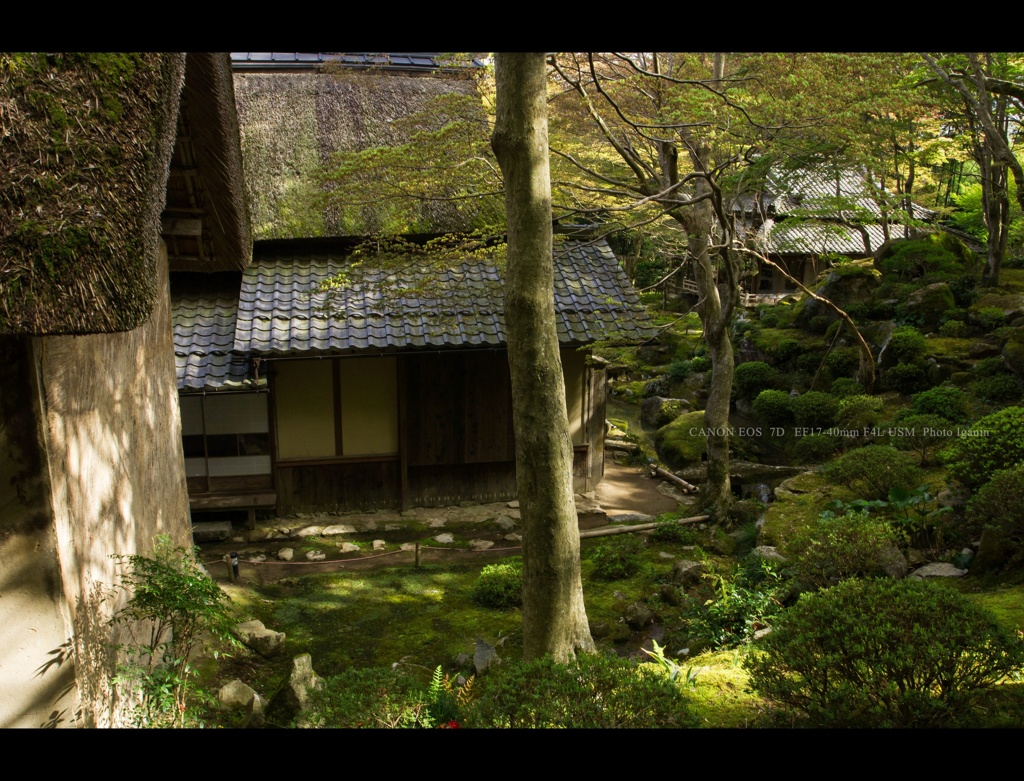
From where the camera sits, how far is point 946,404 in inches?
407

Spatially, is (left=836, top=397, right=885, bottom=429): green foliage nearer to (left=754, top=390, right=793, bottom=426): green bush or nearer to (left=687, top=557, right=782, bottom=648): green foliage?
(left=754, top=390, right=793, bottom=426): green bush

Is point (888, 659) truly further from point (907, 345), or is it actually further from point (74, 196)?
point (907, 345)

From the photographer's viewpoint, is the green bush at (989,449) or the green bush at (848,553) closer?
the green bush at (848,553)

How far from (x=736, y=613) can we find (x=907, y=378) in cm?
848

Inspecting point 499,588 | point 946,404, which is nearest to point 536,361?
point 499,588

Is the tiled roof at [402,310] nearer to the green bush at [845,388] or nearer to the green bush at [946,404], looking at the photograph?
the green bush at [946,404]

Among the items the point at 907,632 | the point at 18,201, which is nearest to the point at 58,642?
the point at 18,201

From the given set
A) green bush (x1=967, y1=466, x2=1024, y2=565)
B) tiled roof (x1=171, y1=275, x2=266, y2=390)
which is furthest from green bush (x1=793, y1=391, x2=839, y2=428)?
tiled roof (x1=171, y1=275, x2=266, y2=390)

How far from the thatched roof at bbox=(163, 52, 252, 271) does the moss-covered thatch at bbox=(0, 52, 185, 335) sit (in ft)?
7.06

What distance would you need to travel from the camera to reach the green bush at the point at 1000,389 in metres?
10.7

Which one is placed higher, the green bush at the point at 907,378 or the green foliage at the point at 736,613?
the green bush at the point at 907,378

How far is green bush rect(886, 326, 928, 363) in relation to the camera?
42.4ft

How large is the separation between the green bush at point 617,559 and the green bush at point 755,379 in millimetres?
7626

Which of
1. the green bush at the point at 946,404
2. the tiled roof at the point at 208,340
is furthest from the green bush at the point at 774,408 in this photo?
the tiled roof at the point at 208,340
